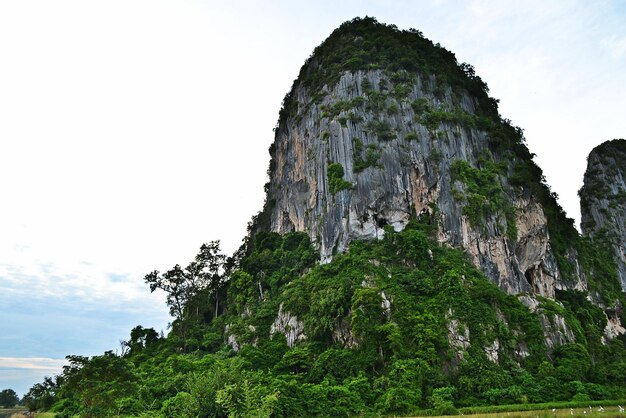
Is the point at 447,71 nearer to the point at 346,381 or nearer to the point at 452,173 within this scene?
the point at 452,173

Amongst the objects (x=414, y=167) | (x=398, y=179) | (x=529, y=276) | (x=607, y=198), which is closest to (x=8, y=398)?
(x=398, y=179)

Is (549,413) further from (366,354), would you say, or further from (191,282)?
(191,282)

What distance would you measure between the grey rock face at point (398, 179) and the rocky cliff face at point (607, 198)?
27.9 meters

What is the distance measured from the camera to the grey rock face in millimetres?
40438

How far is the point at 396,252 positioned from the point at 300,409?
680 inches

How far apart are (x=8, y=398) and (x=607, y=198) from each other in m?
90.1

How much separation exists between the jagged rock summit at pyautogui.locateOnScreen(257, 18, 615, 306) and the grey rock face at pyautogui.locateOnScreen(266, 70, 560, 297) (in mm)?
109

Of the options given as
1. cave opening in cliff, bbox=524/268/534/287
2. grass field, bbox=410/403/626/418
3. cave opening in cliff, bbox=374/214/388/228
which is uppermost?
cave opening in cliff, bbox=374/214/388/228

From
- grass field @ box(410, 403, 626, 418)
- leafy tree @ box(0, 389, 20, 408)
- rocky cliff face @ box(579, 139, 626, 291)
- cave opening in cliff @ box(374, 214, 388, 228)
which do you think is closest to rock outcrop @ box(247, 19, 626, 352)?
cave opening in cliff @ box(374, 214, 388, 228)

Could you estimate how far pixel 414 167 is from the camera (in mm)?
44062

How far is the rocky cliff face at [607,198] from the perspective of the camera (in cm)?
6575

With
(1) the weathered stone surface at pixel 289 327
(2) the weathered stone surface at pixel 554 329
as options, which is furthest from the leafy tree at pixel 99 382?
(2) the weathered stone surface at pixel 554 329

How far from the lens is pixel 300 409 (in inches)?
907

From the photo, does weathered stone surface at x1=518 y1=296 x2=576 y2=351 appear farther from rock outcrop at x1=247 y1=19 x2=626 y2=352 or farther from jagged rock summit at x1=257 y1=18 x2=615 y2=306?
jagged rock summit at x1=257 y1=18 x2=615 y2=306
